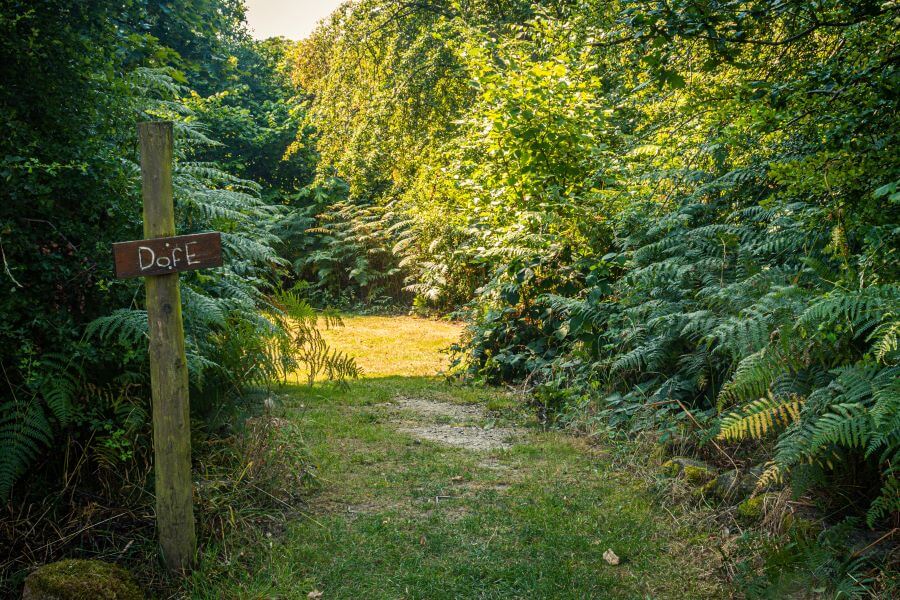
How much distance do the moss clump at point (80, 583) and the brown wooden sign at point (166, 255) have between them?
133cm

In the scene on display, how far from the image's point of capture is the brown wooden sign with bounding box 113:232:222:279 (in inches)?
121

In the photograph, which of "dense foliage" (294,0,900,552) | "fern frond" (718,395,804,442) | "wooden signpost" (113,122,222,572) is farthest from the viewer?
"fern frond" (718,395,804,442)

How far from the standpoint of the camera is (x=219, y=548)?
3543 mm

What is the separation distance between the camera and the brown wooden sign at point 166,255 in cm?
308

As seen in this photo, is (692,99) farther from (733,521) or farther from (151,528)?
(151,528)

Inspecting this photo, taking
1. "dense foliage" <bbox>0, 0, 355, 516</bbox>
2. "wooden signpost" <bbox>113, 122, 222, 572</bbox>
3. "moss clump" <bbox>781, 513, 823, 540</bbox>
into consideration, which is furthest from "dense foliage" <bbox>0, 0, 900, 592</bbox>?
"wooden signpost" <bbox>113, 122, 222, 572</bbox>

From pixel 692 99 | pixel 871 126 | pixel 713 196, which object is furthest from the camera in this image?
pixel 713 196

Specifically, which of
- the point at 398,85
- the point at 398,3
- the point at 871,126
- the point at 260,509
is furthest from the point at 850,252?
the point at 398,3

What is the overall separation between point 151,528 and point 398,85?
9485 mm

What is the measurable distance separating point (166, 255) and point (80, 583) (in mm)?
1500

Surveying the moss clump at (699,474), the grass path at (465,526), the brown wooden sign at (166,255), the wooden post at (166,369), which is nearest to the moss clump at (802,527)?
the grass path at (465,526)

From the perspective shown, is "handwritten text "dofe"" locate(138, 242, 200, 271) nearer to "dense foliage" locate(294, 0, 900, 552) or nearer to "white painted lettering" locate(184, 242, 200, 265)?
"white painted lettering" locate(184, 242, 200, 265)

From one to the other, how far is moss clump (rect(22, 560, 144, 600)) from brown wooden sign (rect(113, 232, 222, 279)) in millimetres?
1333

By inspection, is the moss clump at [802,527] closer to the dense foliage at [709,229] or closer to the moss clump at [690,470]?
the dense foliage at [709,229]
